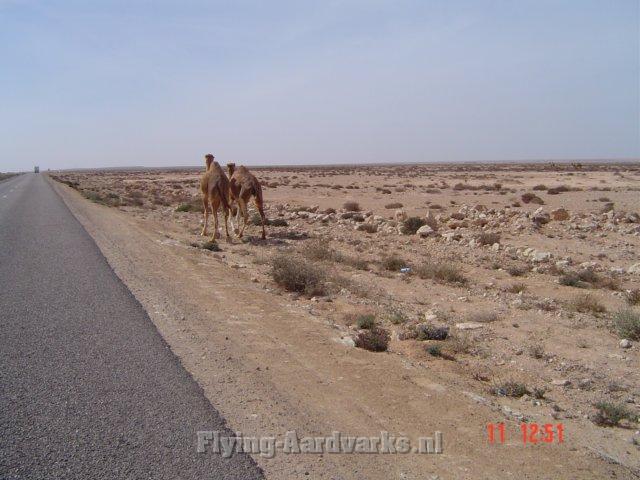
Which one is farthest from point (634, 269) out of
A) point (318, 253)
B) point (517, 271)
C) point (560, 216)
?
point (560, 216)

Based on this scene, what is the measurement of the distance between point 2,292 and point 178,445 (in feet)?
21.4

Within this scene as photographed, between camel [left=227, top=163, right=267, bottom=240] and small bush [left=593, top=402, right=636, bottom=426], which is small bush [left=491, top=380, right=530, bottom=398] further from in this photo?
camel [left=227, top=163, right=267, bottom=240]

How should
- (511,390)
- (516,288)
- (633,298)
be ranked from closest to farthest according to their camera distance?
(511,390)
(633,298)
(516,288)

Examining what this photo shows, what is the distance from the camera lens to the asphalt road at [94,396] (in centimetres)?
400

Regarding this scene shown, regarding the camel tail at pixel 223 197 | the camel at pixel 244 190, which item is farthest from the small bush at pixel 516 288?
the camel tail at pixel 223 197

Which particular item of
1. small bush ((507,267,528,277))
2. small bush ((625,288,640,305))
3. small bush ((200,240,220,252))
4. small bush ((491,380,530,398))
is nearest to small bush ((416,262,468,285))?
small bush ((507,267,528,277))

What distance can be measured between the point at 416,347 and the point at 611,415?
2.61 m

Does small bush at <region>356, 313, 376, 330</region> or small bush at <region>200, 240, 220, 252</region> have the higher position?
small bush at <region>200, 240, 220, 252</region>

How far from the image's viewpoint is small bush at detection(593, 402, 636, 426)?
5.23 meters

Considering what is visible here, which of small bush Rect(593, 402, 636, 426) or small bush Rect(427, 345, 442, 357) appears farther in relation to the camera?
small bush Rect(427, 345, 442, 357)

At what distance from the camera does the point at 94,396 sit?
5094 millimetres

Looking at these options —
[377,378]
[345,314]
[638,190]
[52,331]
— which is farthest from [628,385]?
[638,190]

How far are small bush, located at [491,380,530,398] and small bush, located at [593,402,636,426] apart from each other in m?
0.77

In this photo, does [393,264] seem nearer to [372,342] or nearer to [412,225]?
[372,342]
